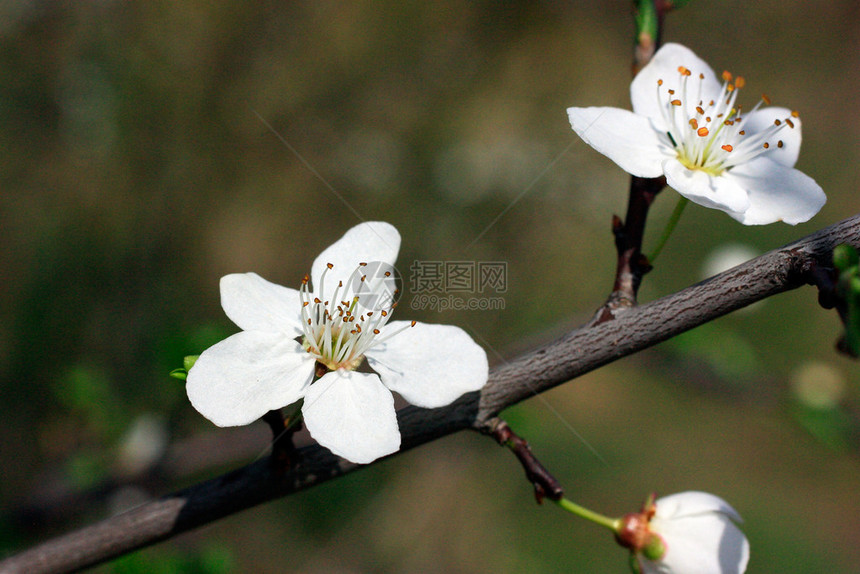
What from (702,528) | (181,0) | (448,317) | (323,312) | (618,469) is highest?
(181,0)

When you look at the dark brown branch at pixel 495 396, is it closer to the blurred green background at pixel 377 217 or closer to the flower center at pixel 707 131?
the flower center at pixel 707 131

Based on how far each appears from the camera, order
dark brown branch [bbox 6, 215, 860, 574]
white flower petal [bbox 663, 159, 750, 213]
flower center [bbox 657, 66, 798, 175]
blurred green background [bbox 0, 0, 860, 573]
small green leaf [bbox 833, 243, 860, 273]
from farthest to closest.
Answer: blurred green background [bbox 0, 0, 860, 573], flower center [bbox 657, 66, 798, 175], white flower petal [bbox 663, 159, 750, 213], dark brown branch [bbox 6, 215, 860, 574], small green leaf [bbox 833, 243, 860, 273]

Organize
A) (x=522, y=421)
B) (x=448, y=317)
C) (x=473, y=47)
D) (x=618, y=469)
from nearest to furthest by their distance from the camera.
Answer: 1. (x=522, y=421)
2. (x=448, y=317)
3. (x=618, y=469)
4. (x=473, y=47)

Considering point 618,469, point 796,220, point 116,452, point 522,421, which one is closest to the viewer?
point 796,220

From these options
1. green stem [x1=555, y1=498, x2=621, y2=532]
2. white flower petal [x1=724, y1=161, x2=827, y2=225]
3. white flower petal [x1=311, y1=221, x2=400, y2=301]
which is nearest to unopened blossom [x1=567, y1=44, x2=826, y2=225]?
white flower petal [x1=724, y1=161, x2=827, y2=225]

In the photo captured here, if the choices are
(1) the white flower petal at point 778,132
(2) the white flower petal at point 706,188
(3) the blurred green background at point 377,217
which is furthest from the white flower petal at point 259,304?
(3) the blurred green background at point 377,217

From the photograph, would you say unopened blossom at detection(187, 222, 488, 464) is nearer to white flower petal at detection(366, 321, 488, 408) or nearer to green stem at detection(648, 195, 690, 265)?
white flower petal at detection(366, 321, 488, 408)

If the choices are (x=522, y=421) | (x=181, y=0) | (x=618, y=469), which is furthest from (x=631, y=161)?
(x=181, y=0)

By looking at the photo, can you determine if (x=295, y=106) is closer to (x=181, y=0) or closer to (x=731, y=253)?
(x=181, y=0)
